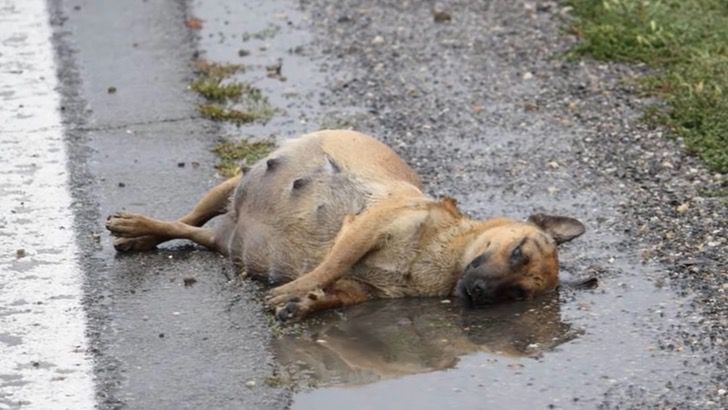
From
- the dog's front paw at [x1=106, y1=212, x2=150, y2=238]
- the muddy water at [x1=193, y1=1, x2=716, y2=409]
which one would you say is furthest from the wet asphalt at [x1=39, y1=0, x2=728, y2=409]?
the dog's front paw at [x1=106, y1=212, x2=150, y2=238]

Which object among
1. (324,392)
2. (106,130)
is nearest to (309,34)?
(106,130)

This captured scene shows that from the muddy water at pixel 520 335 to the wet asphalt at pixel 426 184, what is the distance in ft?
0.04

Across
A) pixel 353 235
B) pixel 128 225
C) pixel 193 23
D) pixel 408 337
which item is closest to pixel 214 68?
pixel 193 23

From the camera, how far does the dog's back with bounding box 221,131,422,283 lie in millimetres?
6977

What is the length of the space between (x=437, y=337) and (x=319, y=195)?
1029 mm

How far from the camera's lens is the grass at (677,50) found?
8.51 m

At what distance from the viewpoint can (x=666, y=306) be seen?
655 centimetres

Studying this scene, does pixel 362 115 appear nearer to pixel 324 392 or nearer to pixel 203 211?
pixel 203 211

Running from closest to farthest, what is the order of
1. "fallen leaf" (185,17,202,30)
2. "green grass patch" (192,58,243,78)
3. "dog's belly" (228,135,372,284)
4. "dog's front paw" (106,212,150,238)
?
"dog's belly" (228,135,372,284) < "dog's front paw" (106,212,150,238) < "green grass patch" (192,58,243,78) < "fallen leaf" (185,17,202,30)

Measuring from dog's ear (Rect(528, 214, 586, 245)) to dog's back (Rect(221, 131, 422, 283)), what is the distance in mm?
553

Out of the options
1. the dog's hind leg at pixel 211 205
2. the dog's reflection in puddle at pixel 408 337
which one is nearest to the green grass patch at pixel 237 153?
the dog's hind leg at pixel 211 205

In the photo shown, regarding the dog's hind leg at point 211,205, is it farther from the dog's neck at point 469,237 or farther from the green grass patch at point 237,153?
the dog's neck at point 469,237

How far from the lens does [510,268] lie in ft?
22.0

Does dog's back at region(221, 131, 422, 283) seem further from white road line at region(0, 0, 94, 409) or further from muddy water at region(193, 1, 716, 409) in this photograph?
white road line at region(0, 0, 94, 409)
